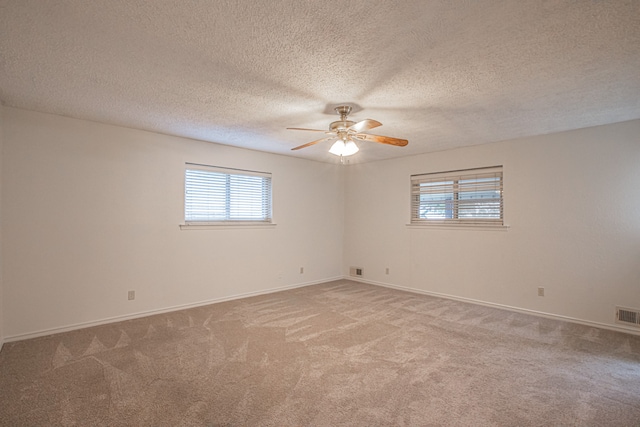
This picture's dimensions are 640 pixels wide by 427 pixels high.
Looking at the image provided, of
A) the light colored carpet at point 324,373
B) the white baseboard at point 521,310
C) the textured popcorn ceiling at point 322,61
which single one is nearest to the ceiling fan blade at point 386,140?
the textured popcorn ceiling at point 322,61

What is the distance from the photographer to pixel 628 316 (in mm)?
3426

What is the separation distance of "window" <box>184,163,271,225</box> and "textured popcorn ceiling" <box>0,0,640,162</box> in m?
1.10

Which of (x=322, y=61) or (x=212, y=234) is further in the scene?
(x=212, y=234)

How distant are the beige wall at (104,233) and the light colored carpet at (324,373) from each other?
1.22ft

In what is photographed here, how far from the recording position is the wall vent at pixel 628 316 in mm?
3373

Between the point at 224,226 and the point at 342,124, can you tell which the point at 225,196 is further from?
the point at 342,124

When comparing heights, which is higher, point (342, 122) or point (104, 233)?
point (342, 122)

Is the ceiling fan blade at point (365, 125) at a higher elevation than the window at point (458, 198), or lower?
higher

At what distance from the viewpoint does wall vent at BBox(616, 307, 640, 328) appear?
3.37 meters

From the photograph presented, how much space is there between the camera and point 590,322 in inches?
144

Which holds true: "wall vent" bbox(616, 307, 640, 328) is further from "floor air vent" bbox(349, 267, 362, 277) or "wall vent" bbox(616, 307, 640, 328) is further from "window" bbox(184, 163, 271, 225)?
"window" bbox(184, 163, 271, 225)

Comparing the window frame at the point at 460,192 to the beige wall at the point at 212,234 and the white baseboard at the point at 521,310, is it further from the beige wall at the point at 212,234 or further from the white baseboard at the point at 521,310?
the white baseboard at the point at 521,310

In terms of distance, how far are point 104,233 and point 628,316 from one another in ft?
19.9

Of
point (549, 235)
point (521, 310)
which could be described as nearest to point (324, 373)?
point (521, 310)
